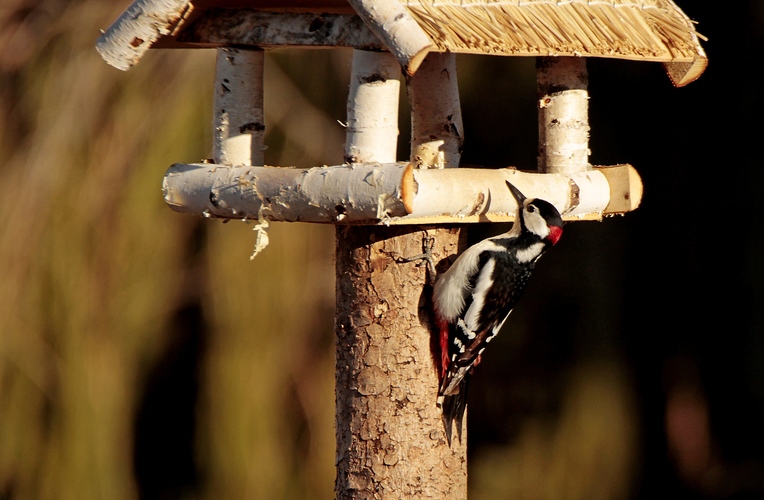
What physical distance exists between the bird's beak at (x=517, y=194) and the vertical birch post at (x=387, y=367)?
0.66 ft

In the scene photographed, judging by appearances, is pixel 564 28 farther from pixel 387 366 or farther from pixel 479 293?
pixel 387 366

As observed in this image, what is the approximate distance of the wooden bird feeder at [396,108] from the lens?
6.68ft

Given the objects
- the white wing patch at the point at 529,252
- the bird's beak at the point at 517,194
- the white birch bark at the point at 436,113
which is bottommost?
the white wing patch at the point at 529,252

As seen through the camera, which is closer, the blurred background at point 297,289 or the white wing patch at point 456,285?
Answer: the white wing patch at point 456,285

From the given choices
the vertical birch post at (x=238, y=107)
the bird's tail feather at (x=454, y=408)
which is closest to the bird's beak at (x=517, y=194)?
the bird's tail feather at (x=454, y=408)

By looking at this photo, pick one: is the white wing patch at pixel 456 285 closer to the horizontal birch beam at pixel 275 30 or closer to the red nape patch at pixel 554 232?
the red nape patch at pixel 554 232

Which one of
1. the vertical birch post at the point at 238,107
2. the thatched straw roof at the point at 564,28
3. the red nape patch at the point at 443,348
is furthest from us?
the vertical birch post at the point at 238,107

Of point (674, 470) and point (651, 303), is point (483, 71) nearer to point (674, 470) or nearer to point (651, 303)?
point (651, 303)

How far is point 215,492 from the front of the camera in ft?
13.4

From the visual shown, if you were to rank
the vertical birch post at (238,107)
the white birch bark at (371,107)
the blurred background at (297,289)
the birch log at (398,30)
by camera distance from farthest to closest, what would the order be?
the blurred background at (297,289) → the vertical birch post at (238,107) → the white birch bark at (371,107) → the birch log at (398,30)

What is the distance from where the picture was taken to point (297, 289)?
3.95 m

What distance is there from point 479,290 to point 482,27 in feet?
2.47

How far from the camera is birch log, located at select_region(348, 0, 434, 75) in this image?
1853mm

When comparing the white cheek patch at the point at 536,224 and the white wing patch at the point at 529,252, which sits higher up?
the white cheek patch at the point at 536,224
